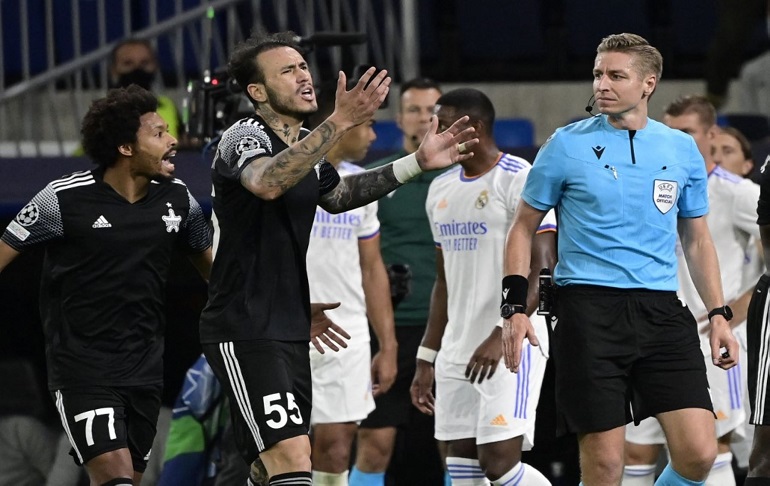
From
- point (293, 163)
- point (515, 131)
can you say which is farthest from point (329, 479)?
point (515, 131)

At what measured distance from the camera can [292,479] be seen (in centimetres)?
504

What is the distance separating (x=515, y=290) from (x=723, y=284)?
2199 millimetres

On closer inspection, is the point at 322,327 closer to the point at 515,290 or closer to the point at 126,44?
the point at 515,290

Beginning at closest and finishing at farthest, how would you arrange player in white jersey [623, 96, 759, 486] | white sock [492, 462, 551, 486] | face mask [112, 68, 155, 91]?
white sock [492, 462, 551, 486], player in white jersey [623, 96, 759, 486], face mask [112, 68, 155, 91]

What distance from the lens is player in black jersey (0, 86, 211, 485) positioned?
5617 millimetres

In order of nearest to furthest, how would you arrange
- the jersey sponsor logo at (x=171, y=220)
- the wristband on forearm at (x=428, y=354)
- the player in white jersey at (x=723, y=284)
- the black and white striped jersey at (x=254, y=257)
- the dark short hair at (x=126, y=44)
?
the black and white striped jersey at (x=254, y=257) → the jersey sponsor logo at (x=171, y=220) → the wristband on forearm at (x=428, y=354) → the player in white jersey at (x=723, y=284) → the dark short hair at (x=126, y=44)

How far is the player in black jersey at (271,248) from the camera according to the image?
507 centimetres

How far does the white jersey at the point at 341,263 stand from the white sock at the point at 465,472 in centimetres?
92

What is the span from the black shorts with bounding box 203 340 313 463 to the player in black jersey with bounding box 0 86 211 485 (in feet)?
1.74

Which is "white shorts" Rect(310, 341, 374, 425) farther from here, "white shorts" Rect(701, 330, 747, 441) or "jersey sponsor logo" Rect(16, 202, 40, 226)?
"jersey sponsor logo" Rect(16, 202, 40, 226)

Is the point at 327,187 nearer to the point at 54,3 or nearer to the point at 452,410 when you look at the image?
the point at 452,410

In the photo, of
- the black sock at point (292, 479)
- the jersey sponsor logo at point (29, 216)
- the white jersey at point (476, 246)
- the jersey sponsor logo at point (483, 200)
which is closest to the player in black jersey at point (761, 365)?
the white jersey at point (476, 246)

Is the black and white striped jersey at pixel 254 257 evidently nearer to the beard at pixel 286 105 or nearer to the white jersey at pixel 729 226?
the beard at pixel 286 105

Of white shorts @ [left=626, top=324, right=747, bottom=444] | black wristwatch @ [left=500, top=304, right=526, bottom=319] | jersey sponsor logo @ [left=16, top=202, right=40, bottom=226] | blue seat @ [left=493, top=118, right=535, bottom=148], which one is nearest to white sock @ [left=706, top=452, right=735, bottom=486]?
white shorts @ [left=626, top=324, right=747, bottom=444]
